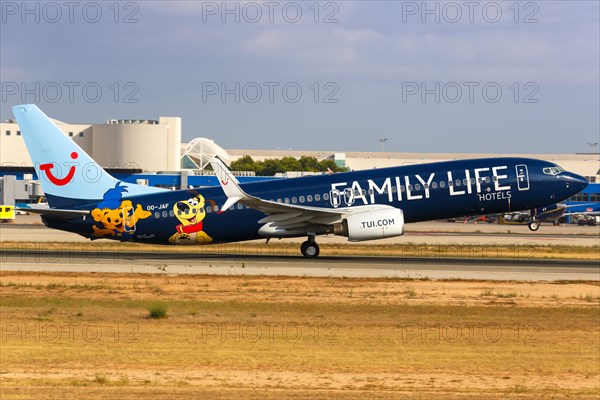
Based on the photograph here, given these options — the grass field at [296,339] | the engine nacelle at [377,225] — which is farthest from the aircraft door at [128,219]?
the engine nacelle at [377,225]

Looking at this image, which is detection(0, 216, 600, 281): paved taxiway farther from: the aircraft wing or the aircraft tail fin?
the aircraft tail fin

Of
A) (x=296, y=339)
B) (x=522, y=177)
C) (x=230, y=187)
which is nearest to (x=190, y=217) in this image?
(x=230, y=187)

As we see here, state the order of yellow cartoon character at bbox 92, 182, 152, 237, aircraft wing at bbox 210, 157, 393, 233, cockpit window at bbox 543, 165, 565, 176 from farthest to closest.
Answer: cockpit window at bbox 543, 165, 565, 176 < yellow cartoon character at bbox 92, 182, 152, 237 < aircraft wing at bbox 210, 157, 393, 233

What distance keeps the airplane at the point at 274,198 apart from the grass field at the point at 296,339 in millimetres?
7999

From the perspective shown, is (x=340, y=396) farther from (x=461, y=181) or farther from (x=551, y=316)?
(x=461, y=181)

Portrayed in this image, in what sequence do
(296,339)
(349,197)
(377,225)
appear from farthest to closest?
(349,197) → (377,225) → (296,339)

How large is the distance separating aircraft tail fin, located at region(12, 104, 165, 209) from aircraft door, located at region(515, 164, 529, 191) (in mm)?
22492

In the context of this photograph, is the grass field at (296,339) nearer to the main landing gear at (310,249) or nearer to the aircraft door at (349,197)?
the aircraft door at (349,197)

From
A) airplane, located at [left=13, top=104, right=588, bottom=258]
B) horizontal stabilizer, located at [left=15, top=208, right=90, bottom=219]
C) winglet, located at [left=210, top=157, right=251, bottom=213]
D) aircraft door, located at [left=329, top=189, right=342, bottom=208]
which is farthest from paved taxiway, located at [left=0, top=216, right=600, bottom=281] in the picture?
winglet, located at [left=210, top=157, right=251, bottom=213]

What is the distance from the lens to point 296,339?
2927 cm

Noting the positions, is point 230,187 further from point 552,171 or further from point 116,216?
point 552,171

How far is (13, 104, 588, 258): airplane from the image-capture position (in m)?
49.6

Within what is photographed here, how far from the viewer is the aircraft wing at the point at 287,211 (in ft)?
155

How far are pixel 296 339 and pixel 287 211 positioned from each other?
20.5m
